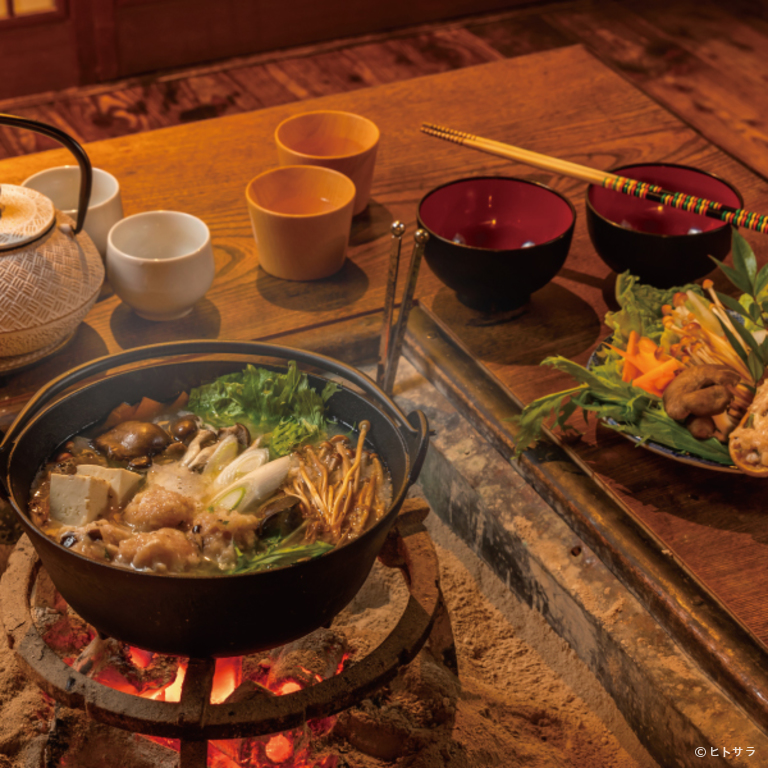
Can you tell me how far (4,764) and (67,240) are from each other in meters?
0.98

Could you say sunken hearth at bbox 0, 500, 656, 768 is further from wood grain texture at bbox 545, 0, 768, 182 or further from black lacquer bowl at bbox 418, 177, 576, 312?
wood grain texture at bbox 545, 0, 768, 182

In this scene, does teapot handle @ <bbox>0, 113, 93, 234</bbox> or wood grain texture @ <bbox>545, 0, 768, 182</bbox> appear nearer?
teapot handle @ <bbox>0, 113, 93, 234</bbox>

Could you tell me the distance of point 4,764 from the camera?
1.46 meters

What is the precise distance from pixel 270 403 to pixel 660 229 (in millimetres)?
1175

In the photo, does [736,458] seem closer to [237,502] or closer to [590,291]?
[590,291]

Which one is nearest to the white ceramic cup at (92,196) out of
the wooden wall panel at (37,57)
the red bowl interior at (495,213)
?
the red bowl interior at (495,213)

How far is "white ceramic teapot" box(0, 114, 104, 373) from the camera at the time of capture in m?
1.52

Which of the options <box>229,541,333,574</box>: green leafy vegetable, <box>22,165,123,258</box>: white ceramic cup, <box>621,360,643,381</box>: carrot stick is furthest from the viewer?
<box>22,165,123,258</box>: white ceramic cup

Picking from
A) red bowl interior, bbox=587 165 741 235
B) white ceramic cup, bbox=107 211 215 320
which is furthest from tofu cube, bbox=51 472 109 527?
red bowl interior, bbox=587 165 741 235

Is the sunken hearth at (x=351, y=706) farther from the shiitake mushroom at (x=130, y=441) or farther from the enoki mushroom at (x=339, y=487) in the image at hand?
the shiitake mushroom at (x=130, y=441)

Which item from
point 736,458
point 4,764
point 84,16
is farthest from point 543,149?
point 84,16

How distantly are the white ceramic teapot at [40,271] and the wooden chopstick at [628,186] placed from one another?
36.7 inches

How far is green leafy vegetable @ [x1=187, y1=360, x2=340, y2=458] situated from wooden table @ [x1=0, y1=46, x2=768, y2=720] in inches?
17.6

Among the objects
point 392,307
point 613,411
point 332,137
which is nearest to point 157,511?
point 392,307
